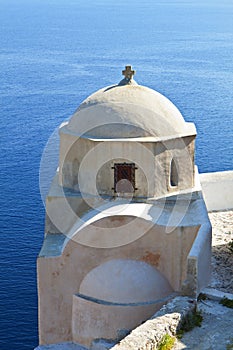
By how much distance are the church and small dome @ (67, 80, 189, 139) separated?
0.08 ft

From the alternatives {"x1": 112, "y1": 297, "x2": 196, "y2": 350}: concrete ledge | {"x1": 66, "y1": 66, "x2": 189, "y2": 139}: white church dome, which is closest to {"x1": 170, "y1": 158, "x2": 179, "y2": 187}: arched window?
{"x1": 66, "y1": 66, "x2": 189, "y2": 139}: white church dome

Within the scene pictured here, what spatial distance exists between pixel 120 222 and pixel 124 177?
1408 mm

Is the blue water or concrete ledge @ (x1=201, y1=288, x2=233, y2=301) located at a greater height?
the blue water

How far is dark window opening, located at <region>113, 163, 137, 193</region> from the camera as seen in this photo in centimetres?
1430

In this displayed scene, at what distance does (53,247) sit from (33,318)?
8.70m

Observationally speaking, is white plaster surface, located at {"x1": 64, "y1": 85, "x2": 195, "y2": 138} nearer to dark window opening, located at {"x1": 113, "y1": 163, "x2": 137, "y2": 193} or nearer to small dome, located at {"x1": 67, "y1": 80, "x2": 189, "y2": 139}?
small dome, located at {"x1": 67, "y1": 80, "x2": 189, "y2": 139}

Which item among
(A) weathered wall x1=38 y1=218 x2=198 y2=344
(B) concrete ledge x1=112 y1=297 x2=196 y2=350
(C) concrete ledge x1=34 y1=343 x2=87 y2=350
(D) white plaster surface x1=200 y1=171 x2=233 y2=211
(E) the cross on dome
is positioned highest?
(E) the cross on dome

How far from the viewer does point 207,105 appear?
2068 inches

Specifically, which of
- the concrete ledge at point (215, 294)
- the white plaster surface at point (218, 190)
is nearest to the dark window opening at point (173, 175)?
the concrete ledge at point (215, 294)

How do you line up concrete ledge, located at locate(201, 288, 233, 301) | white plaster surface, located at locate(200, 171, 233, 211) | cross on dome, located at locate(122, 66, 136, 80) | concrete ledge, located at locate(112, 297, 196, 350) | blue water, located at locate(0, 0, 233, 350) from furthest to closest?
blue water, located at locate(0, 0, 233, 350) < white plaster surface, located at locate(200, 171, 233, 211) < cross on dome, located at locate(122, 66, 136, 80) < concrete ledge, located at locate(201, 288, 233, 301) < concrete ledge, located at locate(112, 297, 196, 350)

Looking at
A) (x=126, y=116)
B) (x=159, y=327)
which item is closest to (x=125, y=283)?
(x=159, y=327)

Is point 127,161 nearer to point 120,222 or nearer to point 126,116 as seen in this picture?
point 126,116

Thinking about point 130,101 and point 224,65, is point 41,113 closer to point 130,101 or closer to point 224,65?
point 224,65

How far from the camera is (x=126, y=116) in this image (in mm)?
14406
